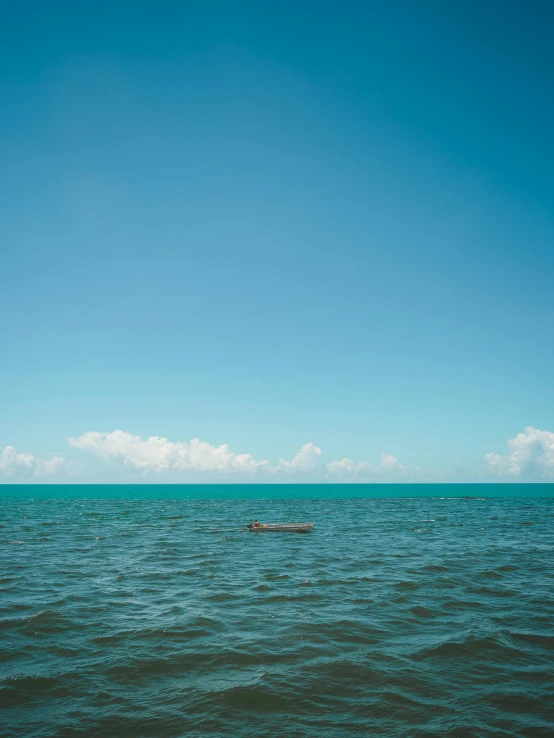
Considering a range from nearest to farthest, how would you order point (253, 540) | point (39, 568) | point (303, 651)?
point (303, 651) → point (39, 568) → point (253, 540)

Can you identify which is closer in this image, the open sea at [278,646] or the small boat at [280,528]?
the open sea at [278,646]

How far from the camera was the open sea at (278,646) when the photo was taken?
13344mm

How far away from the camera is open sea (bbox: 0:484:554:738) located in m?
13.3

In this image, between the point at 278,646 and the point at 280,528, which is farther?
the point at 280,528

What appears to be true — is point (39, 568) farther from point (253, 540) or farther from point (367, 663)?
point (367, 663)

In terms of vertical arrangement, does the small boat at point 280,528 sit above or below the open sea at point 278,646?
below

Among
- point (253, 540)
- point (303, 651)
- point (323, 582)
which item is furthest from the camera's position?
point (253, 540)

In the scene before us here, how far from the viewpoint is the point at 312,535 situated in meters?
55.8

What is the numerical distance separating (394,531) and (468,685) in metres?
44.8

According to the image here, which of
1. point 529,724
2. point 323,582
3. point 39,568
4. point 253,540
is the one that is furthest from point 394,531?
point 529,724

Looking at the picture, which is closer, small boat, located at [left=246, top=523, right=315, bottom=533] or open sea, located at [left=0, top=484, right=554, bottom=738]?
open sea, located at [left=0, top=484, right=554, bottom=738]

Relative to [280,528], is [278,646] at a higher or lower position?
higher

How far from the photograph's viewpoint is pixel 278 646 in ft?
61.6

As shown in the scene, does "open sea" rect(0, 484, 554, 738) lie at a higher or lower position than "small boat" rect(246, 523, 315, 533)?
higher
